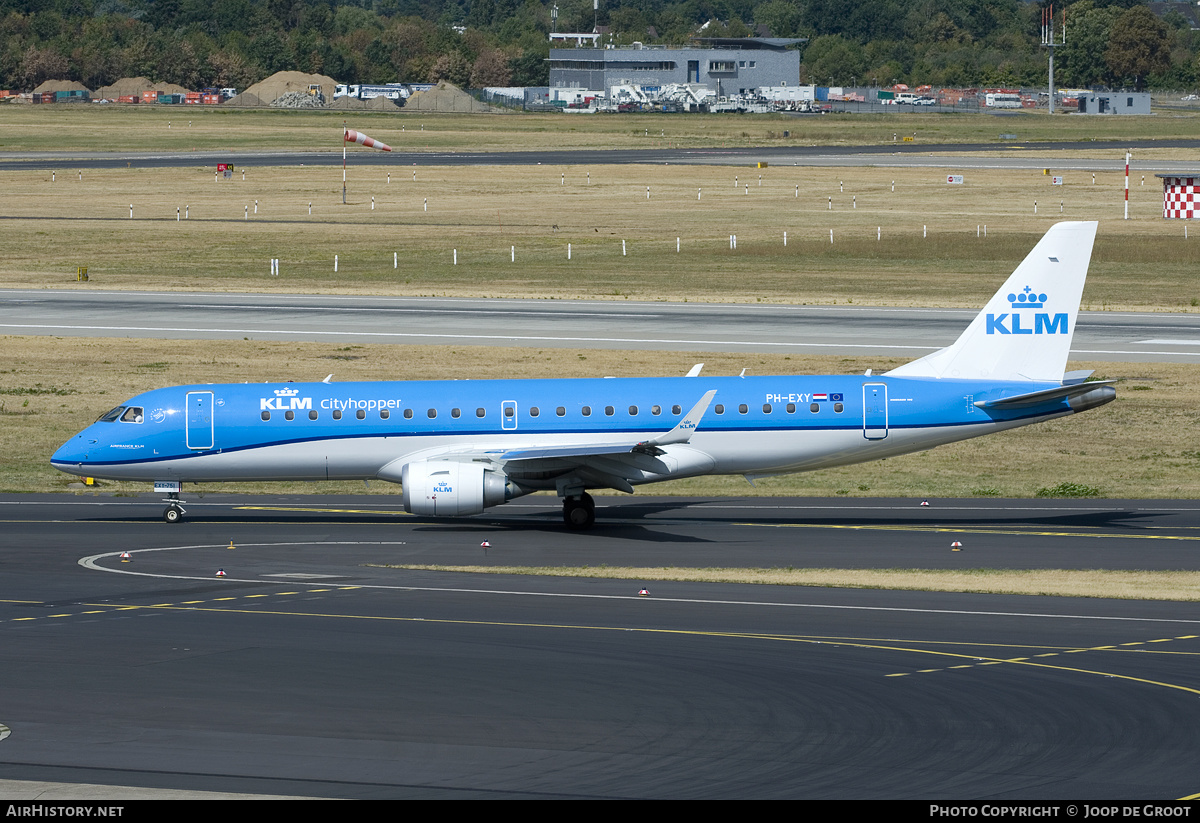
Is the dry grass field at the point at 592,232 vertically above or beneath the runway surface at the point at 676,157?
beneath

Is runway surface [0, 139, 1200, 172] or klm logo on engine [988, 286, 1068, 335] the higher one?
runway surface [0, 139, 1200, 172]

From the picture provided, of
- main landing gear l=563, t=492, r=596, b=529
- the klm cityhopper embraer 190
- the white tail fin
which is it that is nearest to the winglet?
the klm cityhopper embraer 190

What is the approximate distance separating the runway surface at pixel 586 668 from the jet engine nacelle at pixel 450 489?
95 centimetres

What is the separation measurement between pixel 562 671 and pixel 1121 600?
1236cm

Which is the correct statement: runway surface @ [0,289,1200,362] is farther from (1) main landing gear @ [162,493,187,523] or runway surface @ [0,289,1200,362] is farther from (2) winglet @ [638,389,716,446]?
(2) winglet @ [638,389,716,446]

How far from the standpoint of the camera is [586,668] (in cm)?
2559

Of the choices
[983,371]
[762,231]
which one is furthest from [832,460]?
[762,231]

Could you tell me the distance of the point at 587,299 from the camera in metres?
81.8

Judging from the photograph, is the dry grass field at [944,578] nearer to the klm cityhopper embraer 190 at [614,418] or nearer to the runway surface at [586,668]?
the runway surface at [586,668]

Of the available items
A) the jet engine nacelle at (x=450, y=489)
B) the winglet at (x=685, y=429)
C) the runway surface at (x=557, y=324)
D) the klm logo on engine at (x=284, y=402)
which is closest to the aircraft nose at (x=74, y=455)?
the klm logo on engine at (x=284, y=402)

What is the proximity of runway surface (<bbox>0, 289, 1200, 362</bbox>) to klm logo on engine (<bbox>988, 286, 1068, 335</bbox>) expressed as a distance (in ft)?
73.6

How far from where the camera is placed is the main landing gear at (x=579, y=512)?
1582 inches

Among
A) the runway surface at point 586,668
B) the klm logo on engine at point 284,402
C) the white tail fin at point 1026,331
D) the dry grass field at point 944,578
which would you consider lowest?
the dry grass field at point 944,578

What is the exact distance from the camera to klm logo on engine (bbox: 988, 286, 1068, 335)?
134 feet
